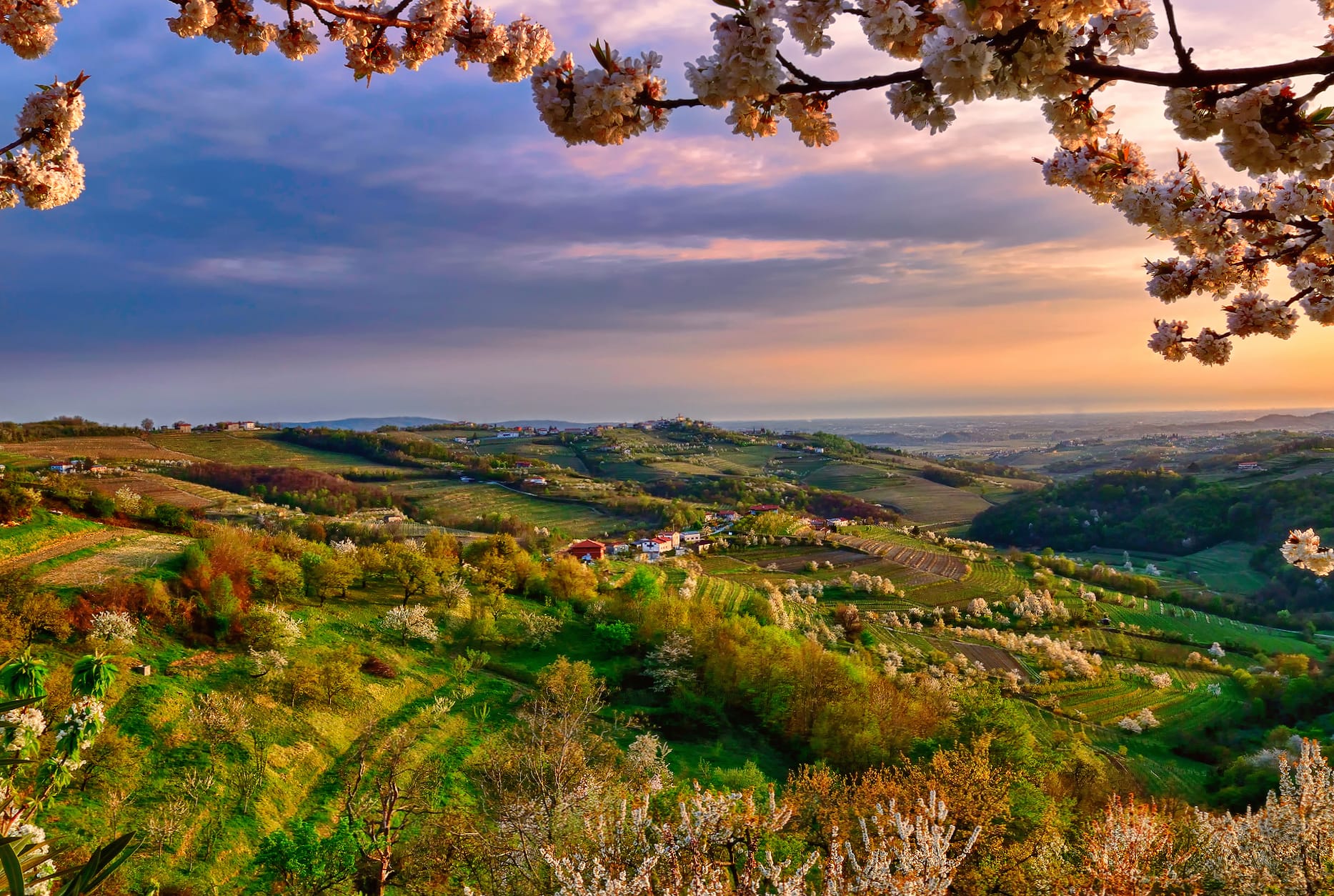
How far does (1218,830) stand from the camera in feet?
60.1

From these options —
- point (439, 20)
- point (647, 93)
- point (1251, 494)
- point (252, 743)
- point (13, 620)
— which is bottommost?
point (1251, 494)

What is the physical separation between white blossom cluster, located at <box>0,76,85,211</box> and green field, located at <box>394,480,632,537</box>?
98.0 meters

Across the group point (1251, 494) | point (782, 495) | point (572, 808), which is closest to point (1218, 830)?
point (572, 808)

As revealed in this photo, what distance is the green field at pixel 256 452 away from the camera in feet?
387

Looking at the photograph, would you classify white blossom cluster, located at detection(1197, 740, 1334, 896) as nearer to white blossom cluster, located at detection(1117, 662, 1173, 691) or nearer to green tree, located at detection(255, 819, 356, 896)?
green tree, located at detection(255, 819, 356, 896)

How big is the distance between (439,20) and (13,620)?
1291 inches

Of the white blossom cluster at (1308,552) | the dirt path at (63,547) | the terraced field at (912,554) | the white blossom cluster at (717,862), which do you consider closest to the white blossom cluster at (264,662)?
the dirt path at (63,547)

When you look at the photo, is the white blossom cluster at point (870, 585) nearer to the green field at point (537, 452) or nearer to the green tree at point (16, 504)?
the green tree at point (16, 504)

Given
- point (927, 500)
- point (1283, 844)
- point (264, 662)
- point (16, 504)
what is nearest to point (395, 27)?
point (1283, 844)

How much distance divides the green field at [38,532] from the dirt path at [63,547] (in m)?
0.24

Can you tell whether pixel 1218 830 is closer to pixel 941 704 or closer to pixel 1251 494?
pixel 941 704

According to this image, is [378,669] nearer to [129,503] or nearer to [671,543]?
[129,503]

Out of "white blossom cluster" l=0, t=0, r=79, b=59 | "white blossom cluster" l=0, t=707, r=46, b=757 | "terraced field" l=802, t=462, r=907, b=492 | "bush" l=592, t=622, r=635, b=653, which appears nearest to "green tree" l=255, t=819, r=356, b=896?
"white blossom cluster" l=0, t=707, r=46, b=757

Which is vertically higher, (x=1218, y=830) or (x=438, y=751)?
(x=1218, y=830)
